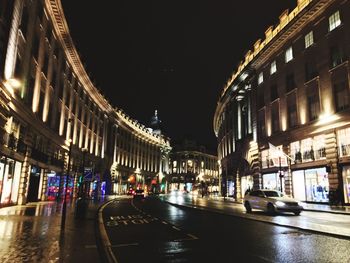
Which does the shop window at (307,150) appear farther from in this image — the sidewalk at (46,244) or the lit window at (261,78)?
the sidewalk at (46,244)

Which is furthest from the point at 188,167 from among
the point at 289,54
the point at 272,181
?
the point at 289,54

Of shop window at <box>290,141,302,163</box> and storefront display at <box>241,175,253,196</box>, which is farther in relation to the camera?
storefront display at <box>241,175,253,196</box>

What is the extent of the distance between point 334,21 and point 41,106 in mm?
28750

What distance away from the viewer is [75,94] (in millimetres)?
47594

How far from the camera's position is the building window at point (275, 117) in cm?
3750

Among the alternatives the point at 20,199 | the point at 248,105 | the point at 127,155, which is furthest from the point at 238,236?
the point at 127,155

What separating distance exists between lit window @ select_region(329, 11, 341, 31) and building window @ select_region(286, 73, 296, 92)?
6819mm

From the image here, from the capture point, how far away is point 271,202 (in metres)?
21.4

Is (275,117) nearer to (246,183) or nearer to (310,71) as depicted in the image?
(310,71)

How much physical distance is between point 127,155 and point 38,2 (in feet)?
184

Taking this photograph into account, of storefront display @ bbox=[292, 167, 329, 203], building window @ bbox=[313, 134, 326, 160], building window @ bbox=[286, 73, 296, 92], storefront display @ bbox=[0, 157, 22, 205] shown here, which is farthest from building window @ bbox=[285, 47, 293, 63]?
storefront display @ bbox=[0, 157, 22, 205]

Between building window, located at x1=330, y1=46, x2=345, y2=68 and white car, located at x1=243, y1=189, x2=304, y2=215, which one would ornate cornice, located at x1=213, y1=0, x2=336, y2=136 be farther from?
white car, located at x1=243, y1=189, x2=304, y2=215

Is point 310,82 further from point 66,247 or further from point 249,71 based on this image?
point 66,247

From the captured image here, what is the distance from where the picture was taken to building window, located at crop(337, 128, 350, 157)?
88.1ft
